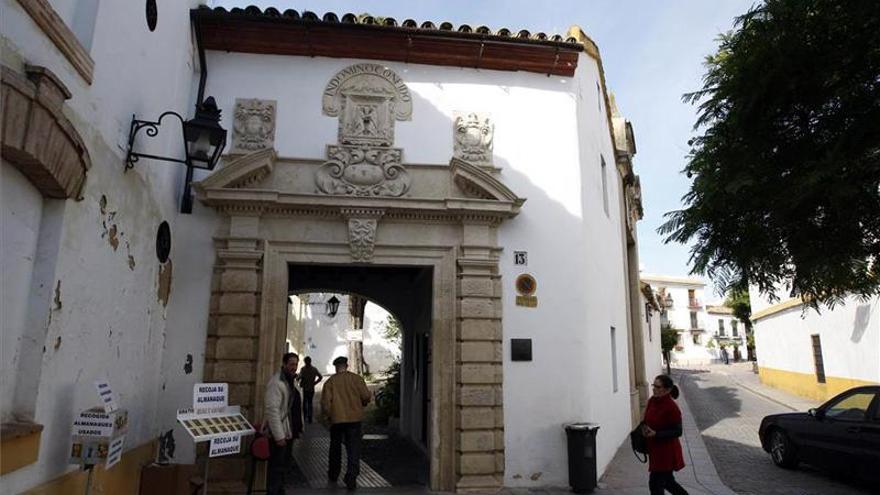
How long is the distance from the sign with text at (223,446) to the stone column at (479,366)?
2.63 m

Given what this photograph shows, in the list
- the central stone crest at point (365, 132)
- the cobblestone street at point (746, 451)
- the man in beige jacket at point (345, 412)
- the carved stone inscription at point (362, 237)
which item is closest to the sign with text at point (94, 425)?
the man in beige jacket at point (345, 412)

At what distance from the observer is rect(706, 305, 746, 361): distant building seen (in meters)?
56.9

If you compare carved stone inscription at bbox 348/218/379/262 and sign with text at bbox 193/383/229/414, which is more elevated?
carved stone inscription at bbox 348/218/379/262

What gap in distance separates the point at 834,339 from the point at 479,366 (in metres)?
13.0

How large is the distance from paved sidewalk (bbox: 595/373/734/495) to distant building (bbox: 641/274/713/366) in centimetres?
4990

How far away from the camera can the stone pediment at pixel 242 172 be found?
22.2 feet

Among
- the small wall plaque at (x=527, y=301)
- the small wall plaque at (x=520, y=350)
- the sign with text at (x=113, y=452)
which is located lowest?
the sign with text at (x=113, y=452)

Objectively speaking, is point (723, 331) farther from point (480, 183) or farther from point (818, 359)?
point (480, 183)

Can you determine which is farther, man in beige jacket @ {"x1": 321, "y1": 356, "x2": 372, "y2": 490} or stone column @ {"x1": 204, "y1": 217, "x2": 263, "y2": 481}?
man in beige jacket @ {"x1": 321, "y1": 356, "x2": 372, "y2": 490}

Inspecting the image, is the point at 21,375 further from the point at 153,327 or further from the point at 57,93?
the point at 153,327

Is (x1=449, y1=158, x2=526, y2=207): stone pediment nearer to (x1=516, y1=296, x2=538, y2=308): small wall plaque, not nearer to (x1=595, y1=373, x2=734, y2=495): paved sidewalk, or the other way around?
(x1=516, y1=296, x2=538, y2=308): small wall plaque

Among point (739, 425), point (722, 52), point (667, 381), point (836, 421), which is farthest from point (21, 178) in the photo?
point (739, 425)

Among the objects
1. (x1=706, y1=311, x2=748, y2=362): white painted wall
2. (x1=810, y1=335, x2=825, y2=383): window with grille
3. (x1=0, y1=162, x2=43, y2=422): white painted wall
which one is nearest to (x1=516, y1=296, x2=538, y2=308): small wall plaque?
(x1=0, y1=162, x2=43, y2=422): white painted wall

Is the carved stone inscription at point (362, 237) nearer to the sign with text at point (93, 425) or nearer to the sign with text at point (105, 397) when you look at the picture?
the sign with text at point (105, 397)
